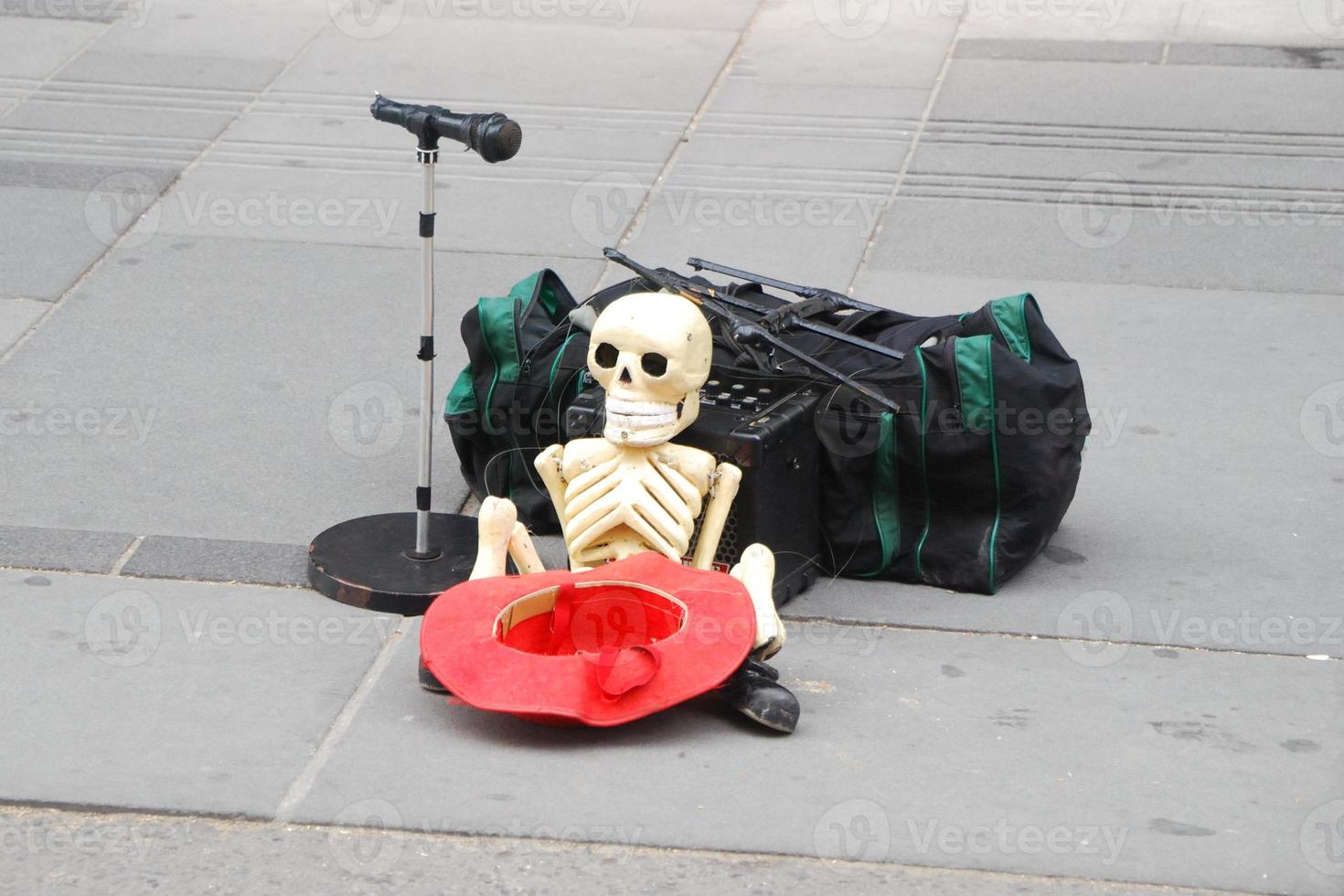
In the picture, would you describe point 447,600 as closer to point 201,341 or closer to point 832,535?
point 832,535

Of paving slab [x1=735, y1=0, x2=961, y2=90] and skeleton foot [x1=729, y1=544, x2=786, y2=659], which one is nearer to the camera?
skeleton foot [x1=729, y1=544, x2=786, y2=659]

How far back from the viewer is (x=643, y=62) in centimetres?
945

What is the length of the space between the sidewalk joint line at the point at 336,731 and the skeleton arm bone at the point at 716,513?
2.72 ft

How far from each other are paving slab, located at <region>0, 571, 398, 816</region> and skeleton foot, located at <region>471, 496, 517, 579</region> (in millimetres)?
378

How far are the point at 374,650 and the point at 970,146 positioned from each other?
4.92 metres

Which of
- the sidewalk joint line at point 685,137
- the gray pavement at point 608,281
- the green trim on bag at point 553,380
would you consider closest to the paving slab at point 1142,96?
the gray pavement at point 608,281

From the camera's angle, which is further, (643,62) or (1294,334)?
(643,62)

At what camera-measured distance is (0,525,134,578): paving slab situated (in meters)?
4.87

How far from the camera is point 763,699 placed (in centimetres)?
402

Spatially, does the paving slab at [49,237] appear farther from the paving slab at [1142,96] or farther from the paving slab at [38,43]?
the paving slab at [1142,96]

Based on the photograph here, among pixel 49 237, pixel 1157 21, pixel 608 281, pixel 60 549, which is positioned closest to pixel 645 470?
pixel 60 549

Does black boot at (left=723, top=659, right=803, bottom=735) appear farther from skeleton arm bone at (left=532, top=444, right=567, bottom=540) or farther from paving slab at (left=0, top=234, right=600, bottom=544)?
paving slab at (left=0, top=234, right=600, bottom=544)

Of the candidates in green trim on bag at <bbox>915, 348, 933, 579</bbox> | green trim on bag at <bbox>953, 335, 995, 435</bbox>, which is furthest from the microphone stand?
green trim on bag at <bbox>953, 335, 995, 435</bbox>

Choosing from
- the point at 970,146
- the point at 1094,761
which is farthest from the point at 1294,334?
the point at 1094,761
